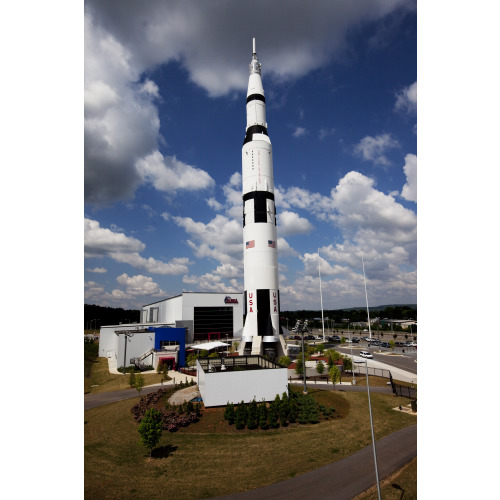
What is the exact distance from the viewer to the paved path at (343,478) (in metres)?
13.3

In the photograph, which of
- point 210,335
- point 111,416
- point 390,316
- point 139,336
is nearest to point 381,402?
point 111,416

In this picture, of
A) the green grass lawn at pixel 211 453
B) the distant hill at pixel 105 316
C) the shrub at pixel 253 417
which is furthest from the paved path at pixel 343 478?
the distant hill at pixel 105 316

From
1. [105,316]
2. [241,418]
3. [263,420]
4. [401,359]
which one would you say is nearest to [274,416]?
[263,420]

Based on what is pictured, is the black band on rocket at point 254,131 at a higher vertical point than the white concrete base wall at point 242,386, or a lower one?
higher

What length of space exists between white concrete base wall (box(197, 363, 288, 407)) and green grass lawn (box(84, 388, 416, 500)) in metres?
1.28

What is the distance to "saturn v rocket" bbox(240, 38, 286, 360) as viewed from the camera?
38.5 m

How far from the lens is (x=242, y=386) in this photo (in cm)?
2606

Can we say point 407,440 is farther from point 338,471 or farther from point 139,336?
point 139,336

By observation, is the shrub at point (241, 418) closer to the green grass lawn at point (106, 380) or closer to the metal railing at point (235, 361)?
the metal railing at point (235, 361)

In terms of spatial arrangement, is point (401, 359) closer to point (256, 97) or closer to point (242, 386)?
point (242, 386)

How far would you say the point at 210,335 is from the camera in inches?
2729

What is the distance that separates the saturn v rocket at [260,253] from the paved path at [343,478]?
69.5 ft

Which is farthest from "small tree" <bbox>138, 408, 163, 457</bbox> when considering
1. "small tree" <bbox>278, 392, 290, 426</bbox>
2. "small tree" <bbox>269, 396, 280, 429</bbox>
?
"small tree" <bbox>278, 392, 290, 426</bbox>

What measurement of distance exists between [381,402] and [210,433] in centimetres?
1581
